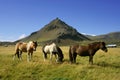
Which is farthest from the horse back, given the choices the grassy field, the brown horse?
the grassy field

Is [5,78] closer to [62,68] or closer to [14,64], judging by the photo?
[14,64]

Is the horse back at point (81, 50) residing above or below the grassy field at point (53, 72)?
above

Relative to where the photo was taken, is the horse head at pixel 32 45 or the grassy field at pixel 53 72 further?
the horse head at pixel 32 45

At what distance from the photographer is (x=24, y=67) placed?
72.5ft

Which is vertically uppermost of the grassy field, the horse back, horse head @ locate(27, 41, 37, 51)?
horse head @ locate(27, 41, 37, 51)

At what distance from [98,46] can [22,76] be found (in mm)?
9159

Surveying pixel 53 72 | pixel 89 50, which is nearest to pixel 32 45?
pixel 53 72

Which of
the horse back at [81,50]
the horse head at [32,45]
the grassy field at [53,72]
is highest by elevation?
the horse head at [32,45]

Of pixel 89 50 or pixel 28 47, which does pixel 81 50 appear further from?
pixel 28 47

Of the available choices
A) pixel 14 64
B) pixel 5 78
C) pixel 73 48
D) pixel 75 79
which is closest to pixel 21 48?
pixel 14 64

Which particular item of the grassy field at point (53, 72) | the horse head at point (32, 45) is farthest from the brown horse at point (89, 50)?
the horse head at point (32, 45)

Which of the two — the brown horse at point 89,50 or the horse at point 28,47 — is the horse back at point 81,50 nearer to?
the brown horse at point 89,50

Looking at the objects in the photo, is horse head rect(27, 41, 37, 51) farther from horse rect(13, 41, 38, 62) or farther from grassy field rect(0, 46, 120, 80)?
grassy field rect(0, 46, 120, 80)

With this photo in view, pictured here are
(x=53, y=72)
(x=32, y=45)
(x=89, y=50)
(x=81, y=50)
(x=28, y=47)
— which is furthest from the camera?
(x=28, y=47)
